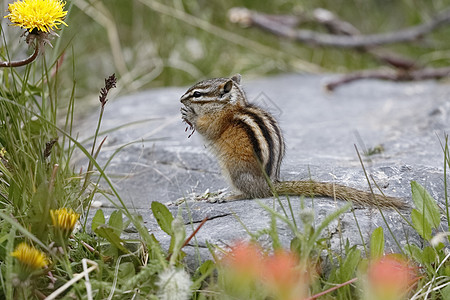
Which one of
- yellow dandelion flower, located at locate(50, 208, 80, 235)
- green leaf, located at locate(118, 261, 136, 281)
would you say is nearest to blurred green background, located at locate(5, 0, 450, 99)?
green leaf, located at locate(118, 261, 136, 281)

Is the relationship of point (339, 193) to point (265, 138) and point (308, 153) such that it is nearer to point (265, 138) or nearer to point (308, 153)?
point (265, 138)

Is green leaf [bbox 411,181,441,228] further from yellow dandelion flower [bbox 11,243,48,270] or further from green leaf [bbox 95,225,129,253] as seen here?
yellow dandelion flower [bbox 11,243,48,270]

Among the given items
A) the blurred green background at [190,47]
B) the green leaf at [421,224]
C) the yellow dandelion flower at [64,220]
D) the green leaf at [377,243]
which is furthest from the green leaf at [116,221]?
the blurred green background at [190,47]

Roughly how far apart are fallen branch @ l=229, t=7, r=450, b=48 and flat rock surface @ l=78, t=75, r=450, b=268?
1.93 feet

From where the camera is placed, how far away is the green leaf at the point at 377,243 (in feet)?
8.79

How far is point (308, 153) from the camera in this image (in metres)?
4.25

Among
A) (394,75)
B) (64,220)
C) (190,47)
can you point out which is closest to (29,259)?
(64,220)

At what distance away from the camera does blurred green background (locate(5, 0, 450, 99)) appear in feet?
23.6

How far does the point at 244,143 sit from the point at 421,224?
0.98 meters

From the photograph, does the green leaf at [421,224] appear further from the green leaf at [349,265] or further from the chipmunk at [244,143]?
the green leaf at [349,265]

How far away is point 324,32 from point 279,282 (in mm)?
6565

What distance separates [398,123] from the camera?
5.05 meters

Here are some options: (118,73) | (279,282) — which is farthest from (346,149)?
(118,73)

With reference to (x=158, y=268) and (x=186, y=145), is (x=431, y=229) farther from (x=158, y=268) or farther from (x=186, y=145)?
(x=186, y=145)
